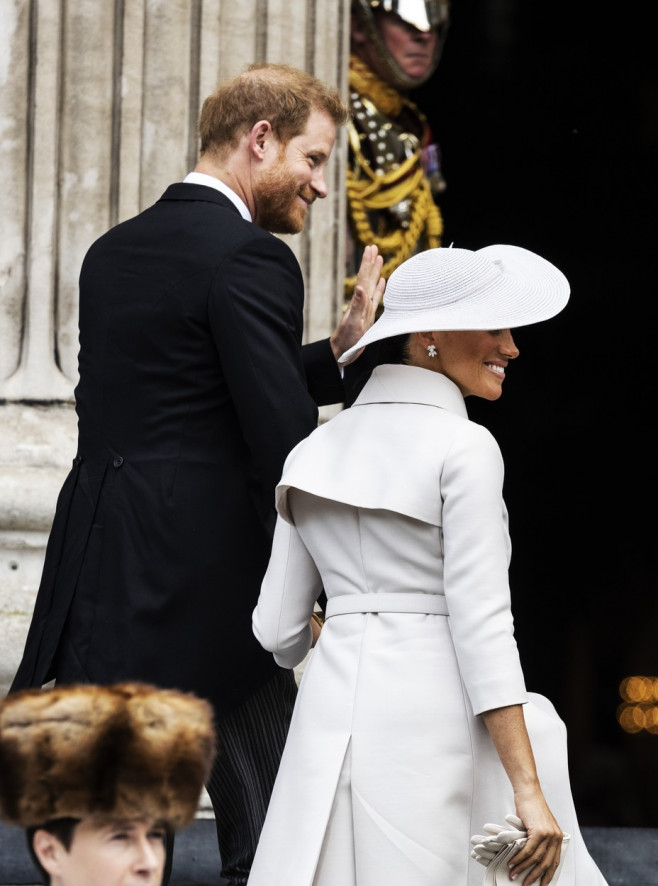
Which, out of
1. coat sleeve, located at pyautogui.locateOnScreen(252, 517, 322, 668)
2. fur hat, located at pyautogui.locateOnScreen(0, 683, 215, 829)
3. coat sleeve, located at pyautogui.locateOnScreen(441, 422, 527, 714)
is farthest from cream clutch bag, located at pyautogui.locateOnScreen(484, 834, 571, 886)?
fur hat, located at pyautogui.locateOnScreen(0, 683, 215, 829)

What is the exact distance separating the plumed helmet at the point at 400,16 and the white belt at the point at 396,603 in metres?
3.57

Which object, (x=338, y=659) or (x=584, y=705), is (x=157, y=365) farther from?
(x=584, y=705)

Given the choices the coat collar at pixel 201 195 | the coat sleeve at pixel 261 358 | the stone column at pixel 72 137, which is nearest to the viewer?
the coat sleeve at pixel 261 358

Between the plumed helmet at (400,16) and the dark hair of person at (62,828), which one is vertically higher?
the plumed helmet at (400,16)

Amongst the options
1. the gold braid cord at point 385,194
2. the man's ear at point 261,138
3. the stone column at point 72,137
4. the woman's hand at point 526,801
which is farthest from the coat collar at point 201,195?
the gold braid cord at point 385,194

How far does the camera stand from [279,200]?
3564 millimetres

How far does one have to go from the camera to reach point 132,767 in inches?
88.7

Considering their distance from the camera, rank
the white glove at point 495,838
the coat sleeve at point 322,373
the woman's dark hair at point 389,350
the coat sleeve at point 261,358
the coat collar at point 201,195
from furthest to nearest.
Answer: the coat sleeve at point 322,373, the coat collar at point 201,195, the coat sleeve at point 261,358, the woman's dark hair at point 389,350, the white glove at point 495,838

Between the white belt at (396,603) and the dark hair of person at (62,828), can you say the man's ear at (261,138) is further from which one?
the dark hair of person at (62,828)

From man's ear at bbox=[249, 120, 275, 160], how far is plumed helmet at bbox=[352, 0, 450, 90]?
2691mm

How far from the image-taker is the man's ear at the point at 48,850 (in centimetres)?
226

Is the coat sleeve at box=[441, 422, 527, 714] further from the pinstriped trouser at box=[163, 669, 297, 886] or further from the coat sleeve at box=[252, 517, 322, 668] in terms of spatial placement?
the pinstriped trouser at box=[163, 669, 297, 886]

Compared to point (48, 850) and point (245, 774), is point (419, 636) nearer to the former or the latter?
point (245, 774)

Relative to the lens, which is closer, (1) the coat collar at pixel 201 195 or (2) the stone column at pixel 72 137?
(1) the coat collar at pixel 201 195
